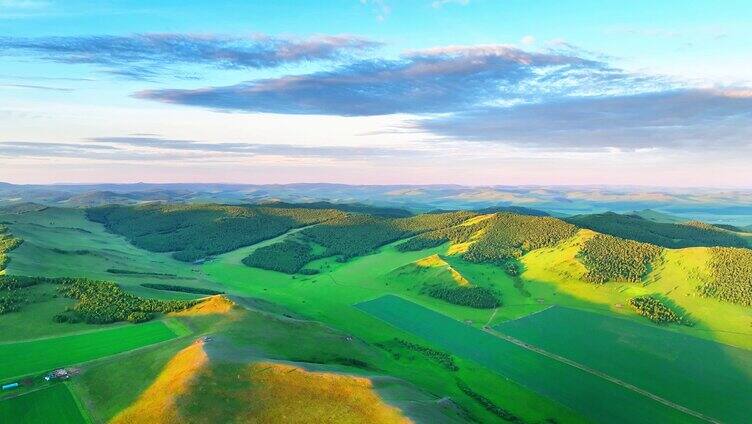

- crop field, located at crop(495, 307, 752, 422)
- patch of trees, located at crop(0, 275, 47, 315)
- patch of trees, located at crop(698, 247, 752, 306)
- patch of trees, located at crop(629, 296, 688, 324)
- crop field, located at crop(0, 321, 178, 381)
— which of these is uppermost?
patch of trees, located at crop(698, 247, 752, 306)

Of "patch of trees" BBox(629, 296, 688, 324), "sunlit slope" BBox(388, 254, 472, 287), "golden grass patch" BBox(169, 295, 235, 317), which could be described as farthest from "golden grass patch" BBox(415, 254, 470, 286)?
"golden grass patch" BBox(169, 295, 235, 317)

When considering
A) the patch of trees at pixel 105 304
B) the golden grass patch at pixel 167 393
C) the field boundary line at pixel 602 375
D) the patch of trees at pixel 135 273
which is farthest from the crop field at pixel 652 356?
the patch of trees at pixel 135 273

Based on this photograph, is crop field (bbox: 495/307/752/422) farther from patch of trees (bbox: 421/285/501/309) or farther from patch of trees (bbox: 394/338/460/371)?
patch of trees (bbox: 394/338/460/371)

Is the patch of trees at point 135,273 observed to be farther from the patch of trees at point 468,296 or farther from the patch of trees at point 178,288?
the patch of trees at point 468,296

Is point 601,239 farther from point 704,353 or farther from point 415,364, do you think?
point 415,364

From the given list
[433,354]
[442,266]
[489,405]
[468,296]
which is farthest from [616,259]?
[489,405]

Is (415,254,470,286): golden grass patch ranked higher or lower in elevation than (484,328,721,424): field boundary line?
higher
